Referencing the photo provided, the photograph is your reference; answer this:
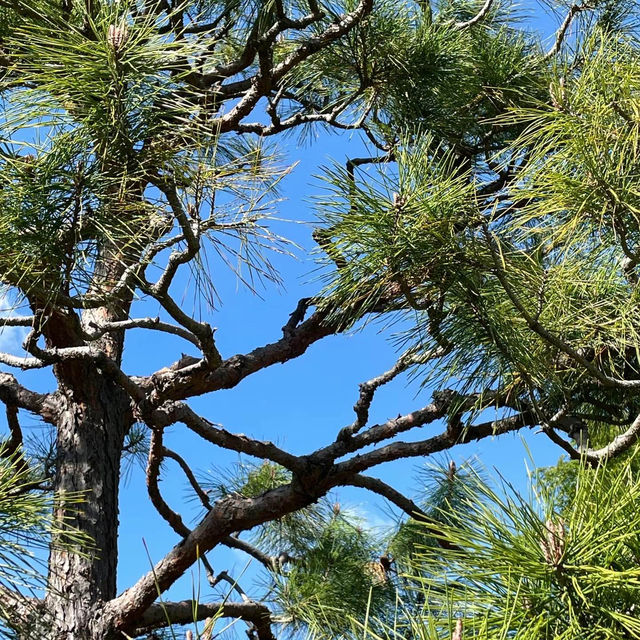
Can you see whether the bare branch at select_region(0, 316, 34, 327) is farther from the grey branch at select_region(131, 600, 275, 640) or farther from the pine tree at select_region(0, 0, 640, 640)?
the grey branch at select_region(131, 600, 275, 640)

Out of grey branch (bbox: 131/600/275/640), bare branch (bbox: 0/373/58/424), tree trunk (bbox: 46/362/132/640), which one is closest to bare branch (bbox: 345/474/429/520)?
grey branch (bbox: 131/600/275/640)

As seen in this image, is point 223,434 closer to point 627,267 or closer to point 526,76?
point 627,267

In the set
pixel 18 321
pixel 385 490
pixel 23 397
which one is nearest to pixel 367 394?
pixel 385 490

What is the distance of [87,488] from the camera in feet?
4.95

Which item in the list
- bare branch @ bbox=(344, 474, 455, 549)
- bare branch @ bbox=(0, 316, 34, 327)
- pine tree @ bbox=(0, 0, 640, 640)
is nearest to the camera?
pine tree @ bbox=(0, 0, 640, 640)

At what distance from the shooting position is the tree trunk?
1.41m

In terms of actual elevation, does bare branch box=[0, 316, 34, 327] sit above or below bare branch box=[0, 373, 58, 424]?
below

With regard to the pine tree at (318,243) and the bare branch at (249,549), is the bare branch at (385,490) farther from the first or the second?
the bare branch at (249,549)

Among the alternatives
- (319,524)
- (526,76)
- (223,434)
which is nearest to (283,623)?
(319,524)

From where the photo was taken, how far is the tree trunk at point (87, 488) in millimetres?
1411

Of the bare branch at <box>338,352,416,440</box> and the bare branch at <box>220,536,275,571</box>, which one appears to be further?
the bare branch at <box>220,536,275,571</box>

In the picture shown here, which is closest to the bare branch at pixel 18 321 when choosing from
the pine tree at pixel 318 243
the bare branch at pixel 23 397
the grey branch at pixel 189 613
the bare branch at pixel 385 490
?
the pine tree at pixel 318 243

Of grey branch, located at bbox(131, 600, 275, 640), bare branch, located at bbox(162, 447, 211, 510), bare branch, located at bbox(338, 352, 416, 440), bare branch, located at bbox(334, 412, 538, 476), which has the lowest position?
grey branch, located at bbox(131, 600, 275, 640)

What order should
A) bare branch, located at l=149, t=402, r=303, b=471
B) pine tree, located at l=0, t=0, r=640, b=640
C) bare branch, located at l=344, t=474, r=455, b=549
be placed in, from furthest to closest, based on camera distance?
1. bare branch, located at l=344, t=474, r=455, b=549
2. bare branch, located at l=149, t=402, r=303, b=471
3. pine tree, located at l=0, t=0, r=640, b=640
